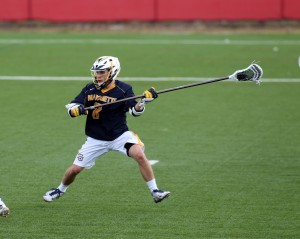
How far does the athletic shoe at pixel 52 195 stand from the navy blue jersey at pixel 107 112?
883 millimetres

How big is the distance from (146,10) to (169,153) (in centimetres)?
1827

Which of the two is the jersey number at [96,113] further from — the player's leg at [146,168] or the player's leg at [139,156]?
the player's leg at [146,168]

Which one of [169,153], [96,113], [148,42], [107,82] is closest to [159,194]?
[96,113]

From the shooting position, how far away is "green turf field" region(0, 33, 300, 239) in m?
10.7

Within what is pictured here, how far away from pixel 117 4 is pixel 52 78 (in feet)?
33.0

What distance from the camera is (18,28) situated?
111 feet

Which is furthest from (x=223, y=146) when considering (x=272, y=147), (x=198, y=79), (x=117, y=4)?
(x=117, y=4)

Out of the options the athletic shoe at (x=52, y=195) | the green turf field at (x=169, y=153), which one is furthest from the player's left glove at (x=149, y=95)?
the athletic shoe at (x=52, y=195)

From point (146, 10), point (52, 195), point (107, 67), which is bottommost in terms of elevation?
point (146, 10)

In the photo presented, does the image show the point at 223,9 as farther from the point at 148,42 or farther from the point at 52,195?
the point at 52,195

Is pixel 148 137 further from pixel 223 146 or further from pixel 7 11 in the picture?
pixel 7 11

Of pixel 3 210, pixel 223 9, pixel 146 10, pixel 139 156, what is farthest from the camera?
pixel 146 10

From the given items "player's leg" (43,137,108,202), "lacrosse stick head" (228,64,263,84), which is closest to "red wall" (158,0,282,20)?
Answer: "lacrosse stick head" (228,64,263,84)

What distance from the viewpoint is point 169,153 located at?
49.6 ft
